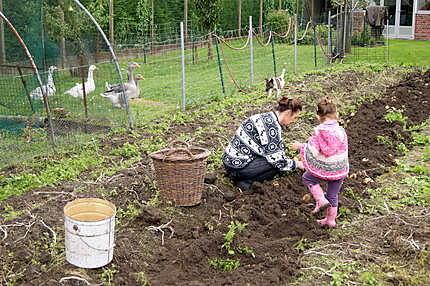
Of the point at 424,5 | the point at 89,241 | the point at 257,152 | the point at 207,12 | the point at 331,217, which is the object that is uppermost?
the point at 424,5

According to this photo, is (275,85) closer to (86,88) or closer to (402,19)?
(86,88)

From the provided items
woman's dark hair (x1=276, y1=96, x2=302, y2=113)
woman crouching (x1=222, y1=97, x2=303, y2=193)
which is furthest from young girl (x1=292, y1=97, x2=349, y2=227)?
woman crouching (x1=222, y1=97, x2=303, y2=193)

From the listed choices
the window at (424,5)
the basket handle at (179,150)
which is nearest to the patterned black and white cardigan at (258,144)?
the basket handle at (179,150)

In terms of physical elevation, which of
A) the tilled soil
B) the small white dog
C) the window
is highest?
the window

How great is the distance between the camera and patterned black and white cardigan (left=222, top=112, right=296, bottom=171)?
247 inches

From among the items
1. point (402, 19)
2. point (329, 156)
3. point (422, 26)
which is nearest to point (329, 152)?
point (329, 156)

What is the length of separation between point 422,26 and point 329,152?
85.5 ft

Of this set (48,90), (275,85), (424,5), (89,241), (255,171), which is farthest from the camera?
(424,5)

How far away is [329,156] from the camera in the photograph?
5477 millimetres

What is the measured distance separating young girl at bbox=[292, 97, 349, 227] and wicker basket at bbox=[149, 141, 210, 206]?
1116mm

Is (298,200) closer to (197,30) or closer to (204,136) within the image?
(204,136)

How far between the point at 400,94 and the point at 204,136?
562 centimetres

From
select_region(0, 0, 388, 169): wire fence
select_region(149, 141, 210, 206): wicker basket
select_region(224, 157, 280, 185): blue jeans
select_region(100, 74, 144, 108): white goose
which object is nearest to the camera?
select_region(149, 141, 210, 206): wicker basket

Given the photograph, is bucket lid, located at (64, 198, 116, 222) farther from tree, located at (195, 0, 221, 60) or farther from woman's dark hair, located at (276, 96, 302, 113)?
tree, located at (195, 0, 221, 60)
